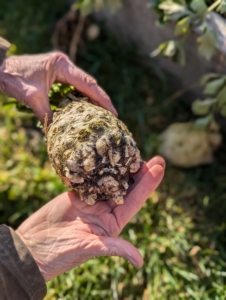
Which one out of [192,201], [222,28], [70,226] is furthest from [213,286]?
[222,28]

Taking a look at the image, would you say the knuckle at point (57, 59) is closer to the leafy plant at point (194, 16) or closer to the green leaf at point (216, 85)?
the leafy plant at point (194, 16)

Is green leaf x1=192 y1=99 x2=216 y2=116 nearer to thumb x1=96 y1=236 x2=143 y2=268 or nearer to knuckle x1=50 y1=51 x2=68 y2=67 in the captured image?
knuckle x1=50 y1=51 x2=68 y2=67

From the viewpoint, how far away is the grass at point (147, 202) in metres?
1.90

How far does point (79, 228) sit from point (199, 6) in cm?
107

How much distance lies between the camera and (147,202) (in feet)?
7.00

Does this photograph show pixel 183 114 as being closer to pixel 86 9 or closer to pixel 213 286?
pixel 86 9

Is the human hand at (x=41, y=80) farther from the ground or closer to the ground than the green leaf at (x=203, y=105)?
farther from the ground

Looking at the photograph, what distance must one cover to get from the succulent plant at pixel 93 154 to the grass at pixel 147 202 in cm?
58

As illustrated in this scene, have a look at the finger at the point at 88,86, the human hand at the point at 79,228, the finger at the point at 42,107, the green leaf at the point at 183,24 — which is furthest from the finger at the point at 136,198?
the green leaf at the point at 183,24

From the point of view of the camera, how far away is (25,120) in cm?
249

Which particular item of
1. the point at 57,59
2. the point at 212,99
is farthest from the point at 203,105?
the point at 57,59

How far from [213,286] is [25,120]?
4.73 ft

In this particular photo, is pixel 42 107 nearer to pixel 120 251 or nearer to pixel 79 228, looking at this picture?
pixel 79 228

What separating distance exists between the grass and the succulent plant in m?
0.58
